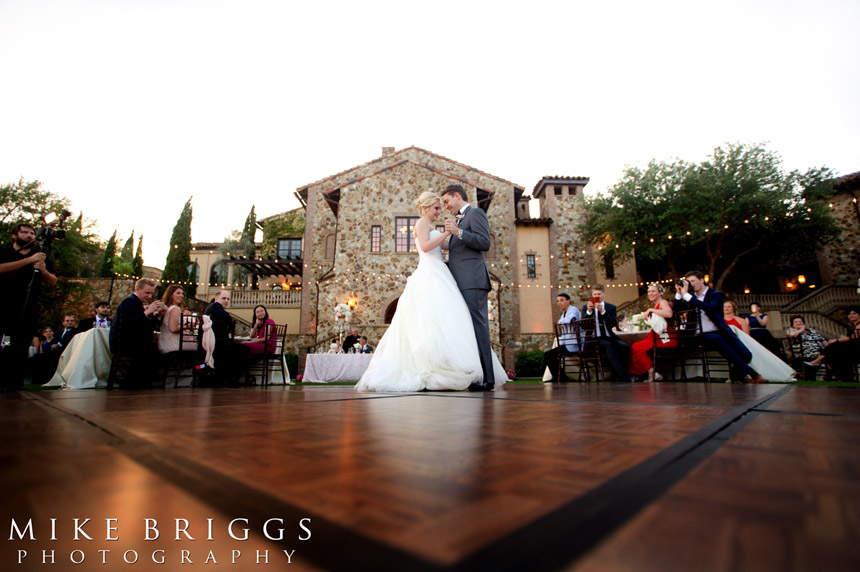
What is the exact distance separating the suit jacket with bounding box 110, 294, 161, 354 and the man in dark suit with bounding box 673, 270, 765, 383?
6.64 m

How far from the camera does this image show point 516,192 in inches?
695

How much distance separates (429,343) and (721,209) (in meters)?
17.2

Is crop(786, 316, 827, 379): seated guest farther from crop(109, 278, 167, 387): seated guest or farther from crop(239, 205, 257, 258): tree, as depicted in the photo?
crop(239, 205, 257, 258): tree

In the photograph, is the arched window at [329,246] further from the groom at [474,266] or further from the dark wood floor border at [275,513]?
the dark wood floor border at [275,513]

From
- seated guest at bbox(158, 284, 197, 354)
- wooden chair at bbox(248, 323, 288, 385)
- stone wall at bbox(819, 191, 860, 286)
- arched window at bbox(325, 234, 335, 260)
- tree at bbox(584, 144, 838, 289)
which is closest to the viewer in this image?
seated guest at bbox(158, 284, 197, 354)

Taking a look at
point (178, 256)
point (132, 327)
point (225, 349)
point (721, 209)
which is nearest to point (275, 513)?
point (132, 327)

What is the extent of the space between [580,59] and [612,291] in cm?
1048

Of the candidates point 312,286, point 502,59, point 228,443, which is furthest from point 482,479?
point 312,286

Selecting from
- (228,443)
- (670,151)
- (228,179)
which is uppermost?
(228,179)

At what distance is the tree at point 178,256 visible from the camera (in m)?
21.6

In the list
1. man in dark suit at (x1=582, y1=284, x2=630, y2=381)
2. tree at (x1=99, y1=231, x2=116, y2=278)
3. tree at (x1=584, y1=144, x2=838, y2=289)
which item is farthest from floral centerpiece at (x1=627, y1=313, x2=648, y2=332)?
tree at (x1=99, y1=231, x2=116, y2=278)

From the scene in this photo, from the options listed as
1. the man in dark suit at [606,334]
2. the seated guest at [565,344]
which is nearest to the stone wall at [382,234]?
the seated guest at [565,344]

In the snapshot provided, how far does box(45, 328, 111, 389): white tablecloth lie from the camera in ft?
14.6

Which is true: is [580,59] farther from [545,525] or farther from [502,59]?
[545,525]
